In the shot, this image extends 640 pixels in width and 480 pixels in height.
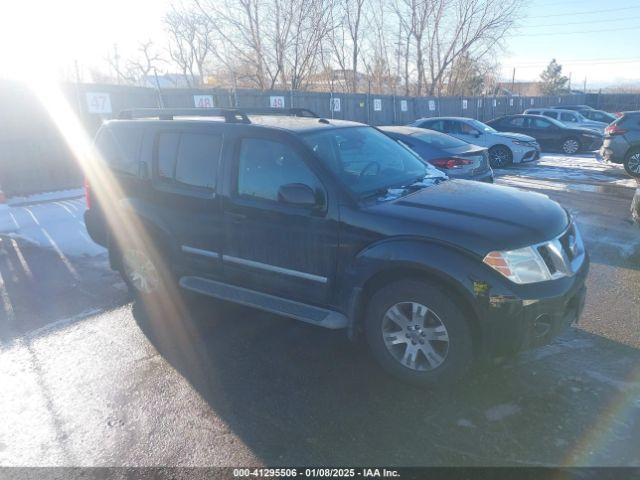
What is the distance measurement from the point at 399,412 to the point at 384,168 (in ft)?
6.81

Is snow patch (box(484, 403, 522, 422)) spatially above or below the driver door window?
below

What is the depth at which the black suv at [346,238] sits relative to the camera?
2.96 m

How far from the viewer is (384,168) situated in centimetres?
407

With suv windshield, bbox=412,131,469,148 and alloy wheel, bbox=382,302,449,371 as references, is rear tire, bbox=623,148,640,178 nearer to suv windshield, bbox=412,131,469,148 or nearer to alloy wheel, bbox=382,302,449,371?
suv windshield, bbox=412,131,469,148

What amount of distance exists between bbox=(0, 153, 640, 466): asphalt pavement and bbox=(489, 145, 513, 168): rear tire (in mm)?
9310

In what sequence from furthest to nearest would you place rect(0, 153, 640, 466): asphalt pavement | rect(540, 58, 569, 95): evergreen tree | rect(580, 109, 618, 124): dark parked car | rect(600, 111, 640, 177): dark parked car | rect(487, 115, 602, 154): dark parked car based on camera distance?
rect(540, 58, 569, 95): evergreen tree → rect(580, 109, 618, 124): dark parked car → rect(487, 115, 602, 154): dark parked car → rect(600, 111, 640, 177): dark parked car → rect(0, 153, 640, 466): asphalt pavement

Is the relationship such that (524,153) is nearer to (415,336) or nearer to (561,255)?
(561,255)

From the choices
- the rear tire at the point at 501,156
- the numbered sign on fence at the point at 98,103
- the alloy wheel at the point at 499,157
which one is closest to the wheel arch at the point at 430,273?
the numbered sign on fence at the point at 98,103

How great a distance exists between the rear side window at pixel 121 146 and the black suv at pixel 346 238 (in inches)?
0.9

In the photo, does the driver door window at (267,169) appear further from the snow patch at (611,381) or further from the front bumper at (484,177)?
the front bumper at (484,177)

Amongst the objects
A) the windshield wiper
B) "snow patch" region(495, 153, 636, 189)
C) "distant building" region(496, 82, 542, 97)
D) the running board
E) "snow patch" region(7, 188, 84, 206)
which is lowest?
"snow patch" region(495, 153, 636, 189)

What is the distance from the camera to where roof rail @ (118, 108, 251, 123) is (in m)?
4.06

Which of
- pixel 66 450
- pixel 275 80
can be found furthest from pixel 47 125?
pixel 275 80

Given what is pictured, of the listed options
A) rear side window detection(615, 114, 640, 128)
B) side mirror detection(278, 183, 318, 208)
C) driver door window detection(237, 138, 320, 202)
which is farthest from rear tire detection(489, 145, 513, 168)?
side mirror detection(278, 183, 318, 208)
